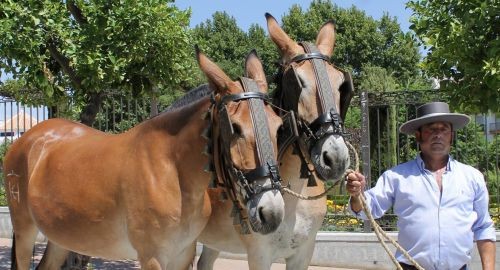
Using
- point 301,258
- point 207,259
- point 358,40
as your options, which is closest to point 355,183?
point 301,258

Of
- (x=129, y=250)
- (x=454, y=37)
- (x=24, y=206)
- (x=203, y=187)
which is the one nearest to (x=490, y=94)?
(x=454, y=37)

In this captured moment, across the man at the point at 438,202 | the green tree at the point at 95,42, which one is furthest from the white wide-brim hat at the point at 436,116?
the green tree at the point at 95,42

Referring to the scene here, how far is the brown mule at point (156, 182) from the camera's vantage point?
3.03 m

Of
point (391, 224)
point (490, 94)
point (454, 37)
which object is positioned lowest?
point (391, 224)

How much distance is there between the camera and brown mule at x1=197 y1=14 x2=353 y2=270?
10.6 ft

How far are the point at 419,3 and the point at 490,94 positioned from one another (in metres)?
1.05

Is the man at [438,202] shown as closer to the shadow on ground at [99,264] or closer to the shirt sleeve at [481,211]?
the shirt sleeve at [481,211]

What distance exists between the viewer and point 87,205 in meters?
3.82

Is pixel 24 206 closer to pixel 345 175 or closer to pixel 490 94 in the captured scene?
pixel 345 175

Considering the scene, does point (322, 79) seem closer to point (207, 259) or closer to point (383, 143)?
point (207, 259)

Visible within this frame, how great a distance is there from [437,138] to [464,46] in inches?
78.6

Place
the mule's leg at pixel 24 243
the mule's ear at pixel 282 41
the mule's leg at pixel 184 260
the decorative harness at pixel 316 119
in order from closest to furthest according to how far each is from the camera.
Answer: the decorative harness at pixel 316 119
the mule's leg at pixel 184 260
the mule's ear at pixel 282 41
the mule's leg at pixel 24 243

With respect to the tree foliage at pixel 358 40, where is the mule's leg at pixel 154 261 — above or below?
below

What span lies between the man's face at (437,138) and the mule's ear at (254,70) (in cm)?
88
